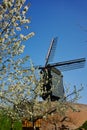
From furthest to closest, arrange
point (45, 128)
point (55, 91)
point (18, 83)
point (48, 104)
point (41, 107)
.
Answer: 1. point (55, 91)
2. point (45, 128)
3. point (48, 104)
4. point (41, 107)
5. point (18, 83)

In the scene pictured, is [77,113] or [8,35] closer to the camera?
[8,35]

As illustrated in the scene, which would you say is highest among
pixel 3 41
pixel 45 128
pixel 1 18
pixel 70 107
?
pixel 1 18

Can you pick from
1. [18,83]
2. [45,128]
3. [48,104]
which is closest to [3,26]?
[18,83]

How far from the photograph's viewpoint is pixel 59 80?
28.4 metres

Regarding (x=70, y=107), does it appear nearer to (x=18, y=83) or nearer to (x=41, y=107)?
(x=41, y=107)

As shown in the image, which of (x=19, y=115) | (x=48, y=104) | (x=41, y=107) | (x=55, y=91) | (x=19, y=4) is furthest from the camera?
(x=55, y=91)

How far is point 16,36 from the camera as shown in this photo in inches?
400

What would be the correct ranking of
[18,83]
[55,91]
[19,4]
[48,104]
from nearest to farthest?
1. [19,4]
2. [18,83]
3. [48,104]
4. [55,91]

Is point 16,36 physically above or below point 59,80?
above

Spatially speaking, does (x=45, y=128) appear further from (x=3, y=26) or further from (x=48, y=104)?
(x=3, y=26)

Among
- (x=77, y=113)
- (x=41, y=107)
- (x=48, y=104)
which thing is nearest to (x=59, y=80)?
(x=77, y=113)

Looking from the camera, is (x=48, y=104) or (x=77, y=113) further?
(x=77, y=113)

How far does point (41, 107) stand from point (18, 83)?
357 inches

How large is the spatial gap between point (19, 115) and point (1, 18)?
8.62 metres
